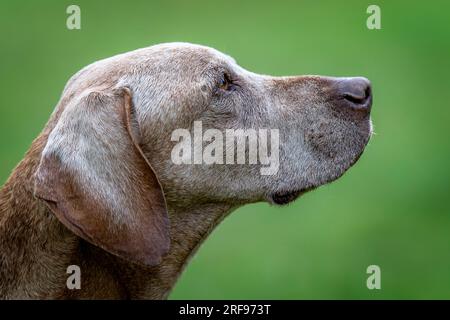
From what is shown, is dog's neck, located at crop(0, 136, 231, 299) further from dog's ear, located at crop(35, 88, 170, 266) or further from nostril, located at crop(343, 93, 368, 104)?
nostril, located at crop(343, 93, 368, 104)

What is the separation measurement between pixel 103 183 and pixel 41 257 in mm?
466

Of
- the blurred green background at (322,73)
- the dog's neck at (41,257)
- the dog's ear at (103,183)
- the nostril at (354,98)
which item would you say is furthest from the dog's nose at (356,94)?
the blurred green background at (322,73)

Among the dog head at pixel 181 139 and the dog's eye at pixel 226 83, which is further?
the dog's eye at pixel 226 83

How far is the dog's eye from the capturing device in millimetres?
5301

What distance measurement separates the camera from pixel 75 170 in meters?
4.58

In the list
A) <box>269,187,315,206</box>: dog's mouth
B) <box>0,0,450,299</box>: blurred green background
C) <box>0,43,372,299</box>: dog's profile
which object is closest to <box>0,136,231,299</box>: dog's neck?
<box>0,43,372,299</box>: dog's profile

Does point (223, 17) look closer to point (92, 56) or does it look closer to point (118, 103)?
point (92, 56)

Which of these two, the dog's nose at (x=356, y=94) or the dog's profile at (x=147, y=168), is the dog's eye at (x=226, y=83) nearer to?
the dog's profile at (x=147, y=168)

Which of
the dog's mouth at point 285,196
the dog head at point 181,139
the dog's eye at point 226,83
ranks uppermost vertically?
the dog's eye at point 226,83

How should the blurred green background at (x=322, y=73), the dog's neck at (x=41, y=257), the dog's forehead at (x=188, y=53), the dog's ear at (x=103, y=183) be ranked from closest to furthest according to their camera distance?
the dog's ear at (x=103, y=183) → the dog's neck at (x=41, y=257) → the dog's forehead at (x=188, y=53) → the blurred green background at (x=322, y=73)

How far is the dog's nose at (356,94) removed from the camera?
5289 millimetres
